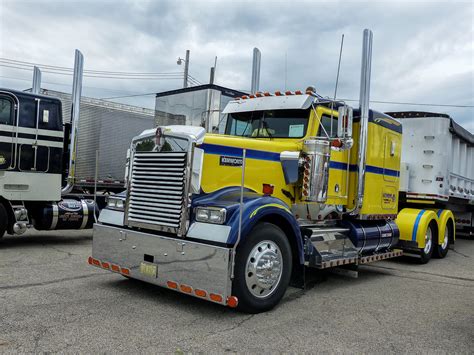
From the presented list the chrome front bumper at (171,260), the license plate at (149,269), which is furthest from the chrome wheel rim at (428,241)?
the license plate at (149,269)

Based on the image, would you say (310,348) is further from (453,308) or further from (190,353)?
(453,308)

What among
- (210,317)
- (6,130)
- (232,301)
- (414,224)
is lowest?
(210,317)

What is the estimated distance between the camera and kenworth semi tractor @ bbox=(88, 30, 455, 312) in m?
4.95

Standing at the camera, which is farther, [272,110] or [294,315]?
[272,110]

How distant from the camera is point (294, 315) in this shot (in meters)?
5.25

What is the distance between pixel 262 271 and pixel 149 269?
1.31 m

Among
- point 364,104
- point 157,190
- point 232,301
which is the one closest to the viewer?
point 232,301

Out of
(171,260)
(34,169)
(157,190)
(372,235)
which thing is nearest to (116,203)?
(157,190)

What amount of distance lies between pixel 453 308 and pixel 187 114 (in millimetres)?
6558

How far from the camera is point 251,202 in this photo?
513 cm

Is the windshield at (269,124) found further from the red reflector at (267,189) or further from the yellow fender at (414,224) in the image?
the yellow fender at (414,224)

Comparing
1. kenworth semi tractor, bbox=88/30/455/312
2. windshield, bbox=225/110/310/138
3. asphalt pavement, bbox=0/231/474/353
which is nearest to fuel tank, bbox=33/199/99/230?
asphalt pavement, bbox=0/231/474/353

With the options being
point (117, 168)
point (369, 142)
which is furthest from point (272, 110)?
point (117, 168)

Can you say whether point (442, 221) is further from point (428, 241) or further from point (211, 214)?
point (211, 214)
